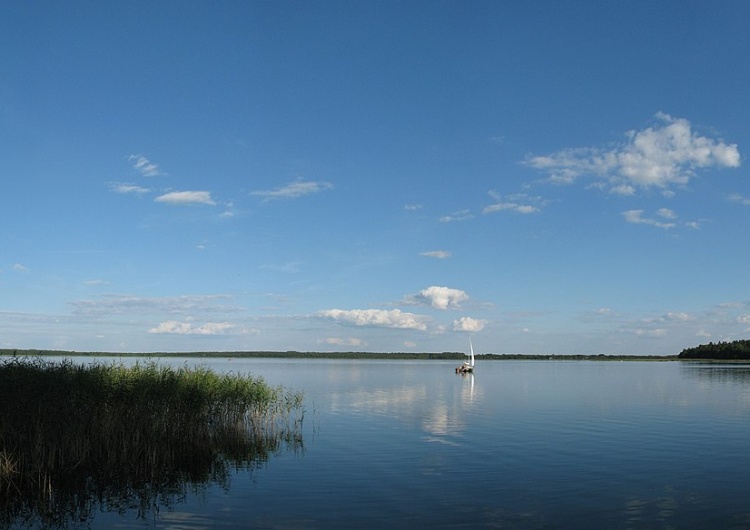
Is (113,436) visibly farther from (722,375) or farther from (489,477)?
(722,375)

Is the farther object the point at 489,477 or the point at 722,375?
the point at 722,375

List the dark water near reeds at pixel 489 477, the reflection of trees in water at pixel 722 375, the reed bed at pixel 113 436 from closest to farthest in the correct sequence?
the dark water near reeds at pixel 489 477 → the reed bed at pixel 113 436 → the reflection of trees in water at pixel 722 375

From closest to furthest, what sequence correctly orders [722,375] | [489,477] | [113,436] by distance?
[489,477] → [113,436] → [722,375]

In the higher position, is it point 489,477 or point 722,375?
point 489,477

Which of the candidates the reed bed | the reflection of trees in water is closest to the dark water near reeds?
the reed bed

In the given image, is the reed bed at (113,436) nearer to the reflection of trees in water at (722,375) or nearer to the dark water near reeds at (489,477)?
the dark water near reeds at (489,477)

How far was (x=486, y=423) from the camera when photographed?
3931cm

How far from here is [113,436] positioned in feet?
78.0

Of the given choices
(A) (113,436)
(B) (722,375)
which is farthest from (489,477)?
(B) (722,375)

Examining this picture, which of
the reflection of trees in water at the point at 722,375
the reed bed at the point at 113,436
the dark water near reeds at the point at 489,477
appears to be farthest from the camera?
the reflection of trees in water at the point at 722,375

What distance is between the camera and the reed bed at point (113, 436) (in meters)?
19.8

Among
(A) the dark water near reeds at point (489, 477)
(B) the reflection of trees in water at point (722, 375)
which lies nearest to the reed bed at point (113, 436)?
(A) the dark water near reeds at point (489, 477)

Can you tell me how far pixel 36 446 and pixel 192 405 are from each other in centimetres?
903

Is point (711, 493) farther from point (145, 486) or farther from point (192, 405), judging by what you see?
point (192, 405)
